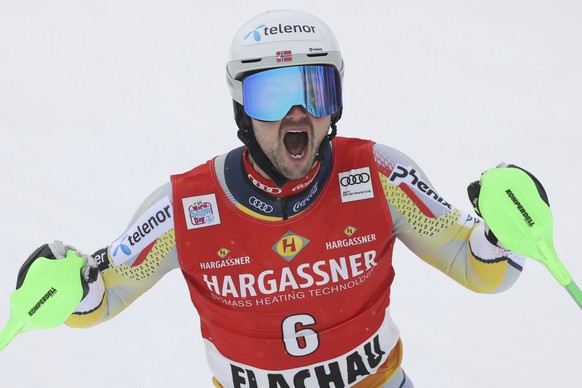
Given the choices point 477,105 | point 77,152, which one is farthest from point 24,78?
point 477,105

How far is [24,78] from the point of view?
301 inches

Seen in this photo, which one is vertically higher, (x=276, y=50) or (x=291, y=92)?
(x=276, y=50)

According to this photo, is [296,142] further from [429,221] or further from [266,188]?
[429,221]

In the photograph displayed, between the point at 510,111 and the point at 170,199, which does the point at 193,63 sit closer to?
the point at 510,111

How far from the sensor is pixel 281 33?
351 cm

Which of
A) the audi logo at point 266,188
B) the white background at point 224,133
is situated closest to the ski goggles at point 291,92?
the audi logo at point 266,188

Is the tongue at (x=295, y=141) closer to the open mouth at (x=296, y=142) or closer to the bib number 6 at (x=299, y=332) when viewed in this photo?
the open mouth at (x=296, y=142)

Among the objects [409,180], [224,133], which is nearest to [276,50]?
[409,180]

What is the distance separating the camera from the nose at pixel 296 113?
346 cm

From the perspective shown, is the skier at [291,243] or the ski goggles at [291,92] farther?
the skier at [291,243]

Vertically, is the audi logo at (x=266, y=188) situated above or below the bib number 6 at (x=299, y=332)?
above

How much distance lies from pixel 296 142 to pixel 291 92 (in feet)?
0.64

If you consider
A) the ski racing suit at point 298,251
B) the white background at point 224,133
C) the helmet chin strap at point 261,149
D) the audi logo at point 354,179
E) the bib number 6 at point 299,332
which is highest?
the helmet chin strap at point 261,149

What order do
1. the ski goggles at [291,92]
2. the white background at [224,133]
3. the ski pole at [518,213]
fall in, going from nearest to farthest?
the ski pole at [518,213] < the ski goggles at [291,92] < the white background at [224,133]
